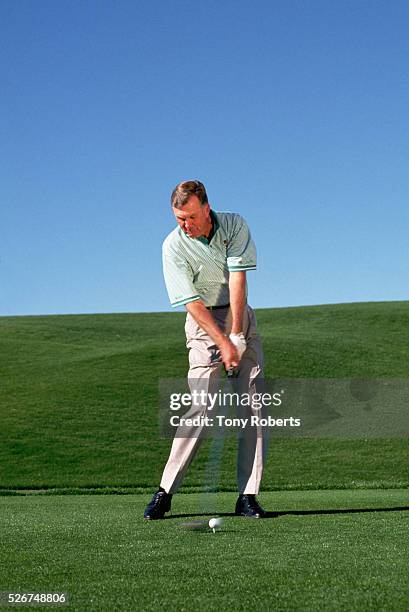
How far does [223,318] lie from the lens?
19.7ft

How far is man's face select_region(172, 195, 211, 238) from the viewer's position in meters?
5.59

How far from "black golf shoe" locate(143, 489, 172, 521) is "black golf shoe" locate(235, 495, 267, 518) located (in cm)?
49

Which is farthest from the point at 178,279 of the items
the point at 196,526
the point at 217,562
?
the point at 217,562

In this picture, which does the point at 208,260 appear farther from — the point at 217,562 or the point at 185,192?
the point at 217,562

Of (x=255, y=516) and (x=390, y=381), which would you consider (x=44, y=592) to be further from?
(x=390, y=381)

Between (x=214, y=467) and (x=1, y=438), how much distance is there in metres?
14.2

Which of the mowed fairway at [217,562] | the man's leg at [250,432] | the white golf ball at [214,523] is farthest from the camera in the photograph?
the man's leg at [250,432]

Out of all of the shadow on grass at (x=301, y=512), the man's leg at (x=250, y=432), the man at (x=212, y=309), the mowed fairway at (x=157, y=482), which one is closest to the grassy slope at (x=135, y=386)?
the mowed fairway at (x=157, y=482)

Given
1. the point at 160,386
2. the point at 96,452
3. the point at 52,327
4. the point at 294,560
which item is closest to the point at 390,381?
the point at 160,386

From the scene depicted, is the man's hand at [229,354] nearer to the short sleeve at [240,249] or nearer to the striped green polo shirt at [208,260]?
the striped green polo shirt at [208,260]

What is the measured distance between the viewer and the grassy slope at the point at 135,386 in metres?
16.9

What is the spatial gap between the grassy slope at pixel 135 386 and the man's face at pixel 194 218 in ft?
22.0

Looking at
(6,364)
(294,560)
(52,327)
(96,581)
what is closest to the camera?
(96,581)

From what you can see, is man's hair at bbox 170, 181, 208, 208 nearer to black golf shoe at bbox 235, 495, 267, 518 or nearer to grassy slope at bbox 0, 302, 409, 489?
black golf shoe at bbox 235, 495, 267, 518
